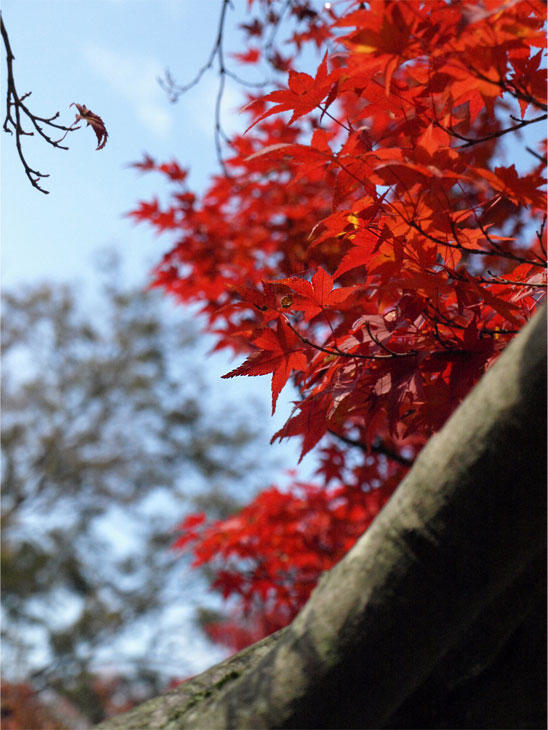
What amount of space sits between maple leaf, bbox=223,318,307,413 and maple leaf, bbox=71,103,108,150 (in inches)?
17.5

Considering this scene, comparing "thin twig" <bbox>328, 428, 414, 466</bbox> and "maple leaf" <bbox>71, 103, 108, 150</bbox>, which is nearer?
"maple leaf" <bbox>71, 103, 108, 150</bbox>

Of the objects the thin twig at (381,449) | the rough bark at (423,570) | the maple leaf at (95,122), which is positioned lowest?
the rough bark at (423,570)

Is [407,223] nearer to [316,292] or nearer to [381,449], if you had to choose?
[316,292]

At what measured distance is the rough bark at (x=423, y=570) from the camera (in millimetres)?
663

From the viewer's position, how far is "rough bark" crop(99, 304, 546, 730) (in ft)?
2.17

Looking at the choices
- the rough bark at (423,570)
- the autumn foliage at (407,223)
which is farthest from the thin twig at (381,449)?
the rough bark at (423,570)

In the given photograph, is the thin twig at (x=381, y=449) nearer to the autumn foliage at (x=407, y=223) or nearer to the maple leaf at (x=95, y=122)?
the autumn foliage at (x=407, y=223)

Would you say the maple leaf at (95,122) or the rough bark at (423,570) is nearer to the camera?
the rough bark at (423,570)

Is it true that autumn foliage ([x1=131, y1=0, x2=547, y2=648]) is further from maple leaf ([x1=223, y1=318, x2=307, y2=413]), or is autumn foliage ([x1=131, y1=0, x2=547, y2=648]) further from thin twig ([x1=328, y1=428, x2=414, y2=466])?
thin twig ([x1=328, y1=428, x2=414, y2=466])

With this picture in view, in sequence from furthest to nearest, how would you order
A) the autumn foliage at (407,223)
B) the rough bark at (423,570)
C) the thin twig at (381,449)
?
the thin twig at (381,449)
the autumn foliage at (407,223)
the rough bark at (423,570)

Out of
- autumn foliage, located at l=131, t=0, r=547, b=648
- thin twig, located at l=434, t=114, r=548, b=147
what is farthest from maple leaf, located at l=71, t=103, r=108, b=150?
thin twig, located at l=434, t=114, r=548, b=147

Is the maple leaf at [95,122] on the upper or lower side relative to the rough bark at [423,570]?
upper

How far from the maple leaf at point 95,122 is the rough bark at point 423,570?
2.49 ft

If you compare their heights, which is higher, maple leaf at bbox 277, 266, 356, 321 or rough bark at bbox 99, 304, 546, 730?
maple leaf at bbox 277, 266, 356, 321
